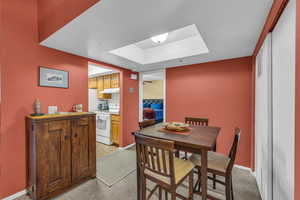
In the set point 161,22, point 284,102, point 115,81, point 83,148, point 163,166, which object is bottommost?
point 83,148

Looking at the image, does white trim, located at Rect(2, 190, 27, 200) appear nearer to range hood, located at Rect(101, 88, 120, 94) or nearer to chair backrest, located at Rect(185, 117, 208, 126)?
range hood, located at Rect(101, 88, 120, 94)

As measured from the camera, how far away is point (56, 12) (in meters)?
1.55

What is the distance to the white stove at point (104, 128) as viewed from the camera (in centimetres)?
363

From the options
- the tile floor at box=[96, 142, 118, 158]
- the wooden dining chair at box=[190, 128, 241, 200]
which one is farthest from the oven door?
the wooden dining chair at box=[190, 128, 241, 200]

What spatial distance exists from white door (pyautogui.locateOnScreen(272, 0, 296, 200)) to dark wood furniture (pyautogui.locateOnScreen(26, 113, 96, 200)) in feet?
7.91

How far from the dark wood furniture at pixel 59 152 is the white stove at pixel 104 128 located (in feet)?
4.97

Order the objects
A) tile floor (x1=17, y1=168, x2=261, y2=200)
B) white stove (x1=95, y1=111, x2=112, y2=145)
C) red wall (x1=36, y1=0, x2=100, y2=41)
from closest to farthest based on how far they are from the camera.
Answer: red wall (x1=36, y1=0, x2=100, y2=41)
tile floor (x1=17, y1=168, x2=261, y2=200)
white stove (x1=95, y1=111, x2=112, y2=145)

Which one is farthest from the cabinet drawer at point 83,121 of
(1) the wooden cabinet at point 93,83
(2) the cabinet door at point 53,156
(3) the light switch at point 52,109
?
(1) the wooden cabinet at point 93,83

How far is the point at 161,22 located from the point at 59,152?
2.23 meters

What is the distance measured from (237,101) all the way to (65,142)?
127 inches

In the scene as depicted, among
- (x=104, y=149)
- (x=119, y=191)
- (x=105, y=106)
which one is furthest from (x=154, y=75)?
(x=119, y=191)

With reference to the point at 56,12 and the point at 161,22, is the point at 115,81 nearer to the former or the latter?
the point at 56,12

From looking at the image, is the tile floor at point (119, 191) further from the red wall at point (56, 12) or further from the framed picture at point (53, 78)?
the red wall at point (56, 12)

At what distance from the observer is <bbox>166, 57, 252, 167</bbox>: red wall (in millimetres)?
2408
